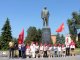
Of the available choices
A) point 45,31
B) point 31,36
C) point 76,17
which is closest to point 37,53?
point 45,31

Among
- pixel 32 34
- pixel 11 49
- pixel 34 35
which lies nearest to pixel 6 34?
pixel 32 34

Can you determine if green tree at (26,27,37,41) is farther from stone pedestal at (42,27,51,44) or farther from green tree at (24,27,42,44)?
stone pedestal at (42,27,51,44)

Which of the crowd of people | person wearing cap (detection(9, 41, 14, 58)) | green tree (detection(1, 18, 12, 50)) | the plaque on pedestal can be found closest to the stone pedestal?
the plaque on pedestal

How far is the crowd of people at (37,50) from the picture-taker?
2760cm

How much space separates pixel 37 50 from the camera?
93.4 ft

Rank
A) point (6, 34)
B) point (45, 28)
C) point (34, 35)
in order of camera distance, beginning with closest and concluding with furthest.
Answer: point (45, 28) → point (6, 34) → point (34, 35)

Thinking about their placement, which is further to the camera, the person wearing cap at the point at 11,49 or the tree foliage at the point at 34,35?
the tree foliage at the point at 34,35

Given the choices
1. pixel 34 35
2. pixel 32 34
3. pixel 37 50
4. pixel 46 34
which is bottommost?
pixel 37 50

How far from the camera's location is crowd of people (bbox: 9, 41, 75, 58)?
2760cm

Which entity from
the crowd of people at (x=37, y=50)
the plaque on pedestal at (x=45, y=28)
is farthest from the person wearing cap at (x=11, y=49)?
the plaque on pedestal at (x=45, y=28)

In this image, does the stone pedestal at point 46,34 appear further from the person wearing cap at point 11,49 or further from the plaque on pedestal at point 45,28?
the person wearing cap at point 11,49

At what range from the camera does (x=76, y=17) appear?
85688 millimetres

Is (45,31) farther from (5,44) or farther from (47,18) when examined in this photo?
(5,44)

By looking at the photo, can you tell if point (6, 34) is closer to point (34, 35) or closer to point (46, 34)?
point (34, 35)
